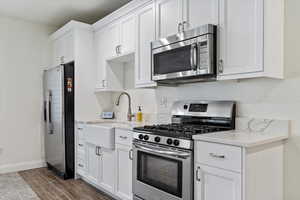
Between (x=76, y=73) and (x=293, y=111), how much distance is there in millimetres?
2979

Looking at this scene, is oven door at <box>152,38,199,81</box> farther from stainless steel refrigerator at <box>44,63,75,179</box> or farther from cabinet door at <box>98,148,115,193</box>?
stainless steel refrigerator at <box>44,63,75,179</box>

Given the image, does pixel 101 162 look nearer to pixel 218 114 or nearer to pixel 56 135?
pixel 56 135

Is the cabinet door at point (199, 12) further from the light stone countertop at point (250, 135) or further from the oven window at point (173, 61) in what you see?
the light stone countertop at point (250, 135)

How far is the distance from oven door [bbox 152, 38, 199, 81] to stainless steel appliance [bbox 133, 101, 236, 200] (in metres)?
0.43

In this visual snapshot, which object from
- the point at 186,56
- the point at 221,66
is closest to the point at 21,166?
the point at 186,56

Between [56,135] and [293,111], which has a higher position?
[293,111]

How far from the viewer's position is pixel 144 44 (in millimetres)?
2801

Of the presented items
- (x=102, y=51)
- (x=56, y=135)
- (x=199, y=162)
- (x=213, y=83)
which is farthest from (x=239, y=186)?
(x=56, y=135)

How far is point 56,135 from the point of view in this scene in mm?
3789

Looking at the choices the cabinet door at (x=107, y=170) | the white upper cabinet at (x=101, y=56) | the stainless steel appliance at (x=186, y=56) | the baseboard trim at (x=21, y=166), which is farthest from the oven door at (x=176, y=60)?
the baseboard trim at (x=21, y=166)

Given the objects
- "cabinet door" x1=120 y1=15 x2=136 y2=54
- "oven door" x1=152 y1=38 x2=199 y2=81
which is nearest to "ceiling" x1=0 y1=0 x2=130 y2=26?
"cabinet door" x1=120 y1=15 x2=136 y2=54

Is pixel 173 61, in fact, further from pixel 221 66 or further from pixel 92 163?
pixel 92 163

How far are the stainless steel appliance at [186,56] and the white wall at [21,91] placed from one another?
280 cm

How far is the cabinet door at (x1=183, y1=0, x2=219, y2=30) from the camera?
206 centimetres
